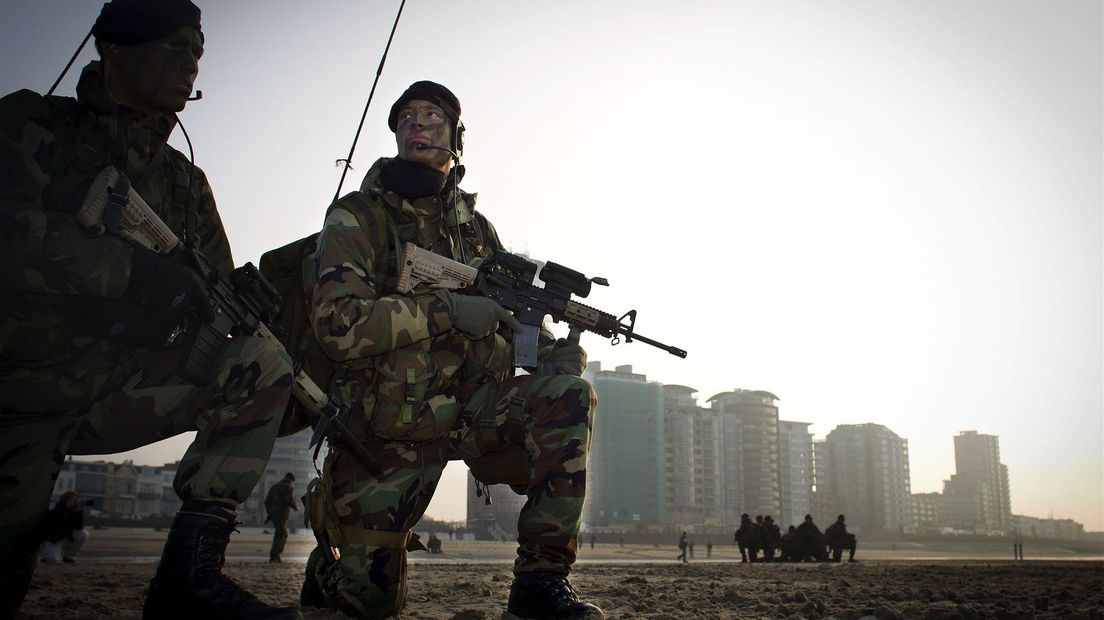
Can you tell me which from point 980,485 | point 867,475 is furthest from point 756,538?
point 980,485

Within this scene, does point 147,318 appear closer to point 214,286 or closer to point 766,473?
point 214,286

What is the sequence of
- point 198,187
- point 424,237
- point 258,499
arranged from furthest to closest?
point 258,499
point 424,237
point 198,187

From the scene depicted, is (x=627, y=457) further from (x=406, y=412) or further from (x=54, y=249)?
(x=54, y=249)

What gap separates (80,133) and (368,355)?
53.6 inches

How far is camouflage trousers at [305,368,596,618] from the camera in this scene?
119 inches

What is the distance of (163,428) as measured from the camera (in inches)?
103

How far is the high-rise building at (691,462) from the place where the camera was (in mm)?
113750

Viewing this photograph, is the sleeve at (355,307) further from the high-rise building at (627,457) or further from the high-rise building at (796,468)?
the high-rise building at (796,468)

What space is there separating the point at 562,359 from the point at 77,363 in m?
2.15

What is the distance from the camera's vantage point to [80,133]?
2.63m

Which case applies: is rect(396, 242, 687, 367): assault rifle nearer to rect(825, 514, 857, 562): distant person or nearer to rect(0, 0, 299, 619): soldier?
rect(0, 0, 299, 619): soldier

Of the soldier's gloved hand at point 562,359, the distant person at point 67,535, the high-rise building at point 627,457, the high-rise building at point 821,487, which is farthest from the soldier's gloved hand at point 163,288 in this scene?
the high-rise building at point 821,487

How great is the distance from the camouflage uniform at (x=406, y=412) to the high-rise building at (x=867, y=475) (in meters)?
144

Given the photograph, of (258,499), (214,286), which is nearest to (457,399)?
(214,286)
